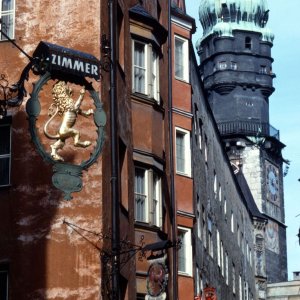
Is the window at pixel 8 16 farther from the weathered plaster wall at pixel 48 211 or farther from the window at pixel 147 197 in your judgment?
the window at pixel 147 197

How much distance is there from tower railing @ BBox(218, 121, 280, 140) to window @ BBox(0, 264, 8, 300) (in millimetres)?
110011

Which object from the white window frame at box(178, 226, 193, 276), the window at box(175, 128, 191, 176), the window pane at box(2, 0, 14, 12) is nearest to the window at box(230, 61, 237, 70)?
the window at box(175, 128, 191, 176)

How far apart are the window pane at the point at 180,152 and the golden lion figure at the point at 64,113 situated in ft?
40.8

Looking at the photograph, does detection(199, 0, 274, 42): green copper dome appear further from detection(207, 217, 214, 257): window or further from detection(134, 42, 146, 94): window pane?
detection(134, 42, 146, 94): window pane

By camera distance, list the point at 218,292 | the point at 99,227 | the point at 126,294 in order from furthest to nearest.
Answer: the point at 218,292 < the point at 126,294 < the point at 99,227

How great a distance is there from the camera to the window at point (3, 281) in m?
28.5

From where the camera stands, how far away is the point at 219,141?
60.6 m

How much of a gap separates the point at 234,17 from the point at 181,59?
108 metres

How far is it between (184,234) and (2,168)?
42.1ft

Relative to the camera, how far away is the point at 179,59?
42969mm

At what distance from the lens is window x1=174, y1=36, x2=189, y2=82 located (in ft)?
140

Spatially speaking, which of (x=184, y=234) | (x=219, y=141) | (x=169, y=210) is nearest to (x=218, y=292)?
(x=219, y=141)

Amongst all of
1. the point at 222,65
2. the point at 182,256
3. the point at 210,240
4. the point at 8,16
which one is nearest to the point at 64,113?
the point at 8,16

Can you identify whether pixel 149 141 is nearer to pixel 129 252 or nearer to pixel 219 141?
pixel 129 252
